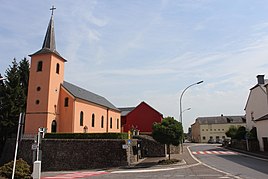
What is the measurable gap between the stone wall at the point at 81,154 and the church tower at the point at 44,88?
4.56m

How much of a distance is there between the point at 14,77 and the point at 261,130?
1471 inches

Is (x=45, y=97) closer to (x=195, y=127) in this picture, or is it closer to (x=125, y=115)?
(x=125, y=115)

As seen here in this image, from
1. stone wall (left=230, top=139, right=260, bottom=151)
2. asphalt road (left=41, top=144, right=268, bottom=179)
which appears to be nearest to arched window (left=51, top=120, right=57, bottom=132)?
asphalt road (left=41, top=144, right=268, bottom=179)

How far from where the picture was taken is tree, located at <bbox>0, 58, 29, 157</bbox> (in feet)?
127

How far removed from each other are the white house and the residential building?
43.0m

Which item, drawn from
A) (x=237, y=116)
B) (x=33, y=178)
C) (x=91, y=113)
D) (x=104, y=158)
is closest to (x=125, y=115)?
(x=91, y=113)

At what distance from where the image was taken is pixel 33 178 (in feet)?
52.7

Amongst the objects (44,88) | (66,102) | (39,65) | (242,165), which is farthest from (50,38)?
(242,165)

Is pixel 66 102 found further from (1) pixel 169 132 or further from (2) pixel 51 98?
(1) pixel 169 132

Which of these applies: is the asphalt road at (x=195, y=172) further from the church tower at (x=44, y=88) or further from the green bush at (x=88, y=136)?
the church tower at (x=44, y=88)

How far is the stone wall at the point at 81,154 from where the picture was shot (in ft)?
89.4

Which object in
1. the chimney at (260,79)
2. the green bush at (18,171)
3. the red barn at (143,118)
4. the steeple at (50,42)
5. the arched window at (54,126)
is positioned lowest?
the green bush at (18,171)

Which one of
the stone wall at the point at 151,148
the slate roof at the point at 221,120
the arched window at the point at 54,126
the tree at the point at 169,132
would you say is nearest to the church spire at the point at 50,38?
the arched window at the point at 54,126

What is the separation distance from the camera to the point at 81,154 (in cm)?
2856
